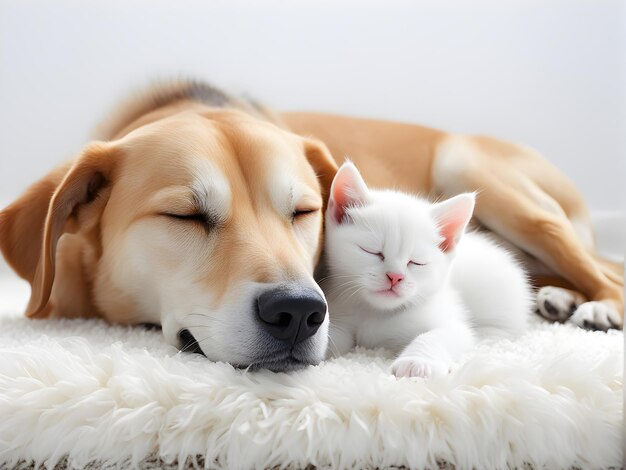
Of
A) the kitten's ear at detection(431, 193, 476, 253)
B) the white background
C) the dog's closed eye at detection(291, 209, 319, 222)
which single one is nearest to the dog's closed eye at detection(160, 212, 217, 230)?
the dog's closed eye at detection(291, 209, 319, 222)

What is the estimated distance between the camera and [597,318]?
1729 millimetres

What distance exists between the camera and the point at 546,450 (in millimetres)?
1000

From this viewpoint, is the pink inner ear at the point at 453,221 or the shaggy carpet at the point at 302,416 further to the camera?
the pink inner ear at the point at 453,221

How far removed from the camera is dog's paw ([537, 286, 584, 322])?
1.87m

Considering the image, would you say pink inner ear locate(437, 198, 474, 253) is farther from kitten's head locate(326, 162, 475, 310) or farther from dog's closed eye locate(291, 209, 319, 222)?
dog's closed eye locate(291, 209, 319, 222)

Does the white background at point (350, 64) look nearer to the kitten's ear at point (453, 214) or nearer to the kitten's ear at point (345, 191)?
the kitten's ear at point (345, 191)

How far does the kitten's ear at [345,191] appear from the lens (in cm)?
144

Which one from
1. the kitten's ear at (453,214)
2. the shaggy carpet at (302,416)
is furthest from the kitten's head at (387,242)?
the shaggy carpet at (302,416)

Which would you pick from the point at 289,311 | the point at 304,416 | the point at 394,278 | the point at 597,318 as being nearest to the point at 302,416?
the point at 304,416

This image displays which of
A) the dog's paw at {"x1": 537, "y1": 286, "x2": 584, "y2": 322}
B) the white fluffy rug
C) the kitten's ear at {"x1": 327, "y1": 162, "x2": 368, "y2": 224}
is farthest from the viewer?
the dog's paw at {"x1": 537, "y1": 286, "x2": 584, "y2": 322}

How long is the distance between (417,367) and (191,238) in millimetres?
504

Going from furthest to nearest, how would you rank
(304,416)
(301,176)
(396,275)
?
(301,176), (396,275), (304,416)

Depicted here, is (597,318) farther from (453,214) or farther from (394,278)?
(394,278)

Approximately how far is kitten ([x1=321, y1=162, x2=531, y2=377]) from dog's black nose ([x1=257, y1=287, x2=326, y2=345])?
0.21m
